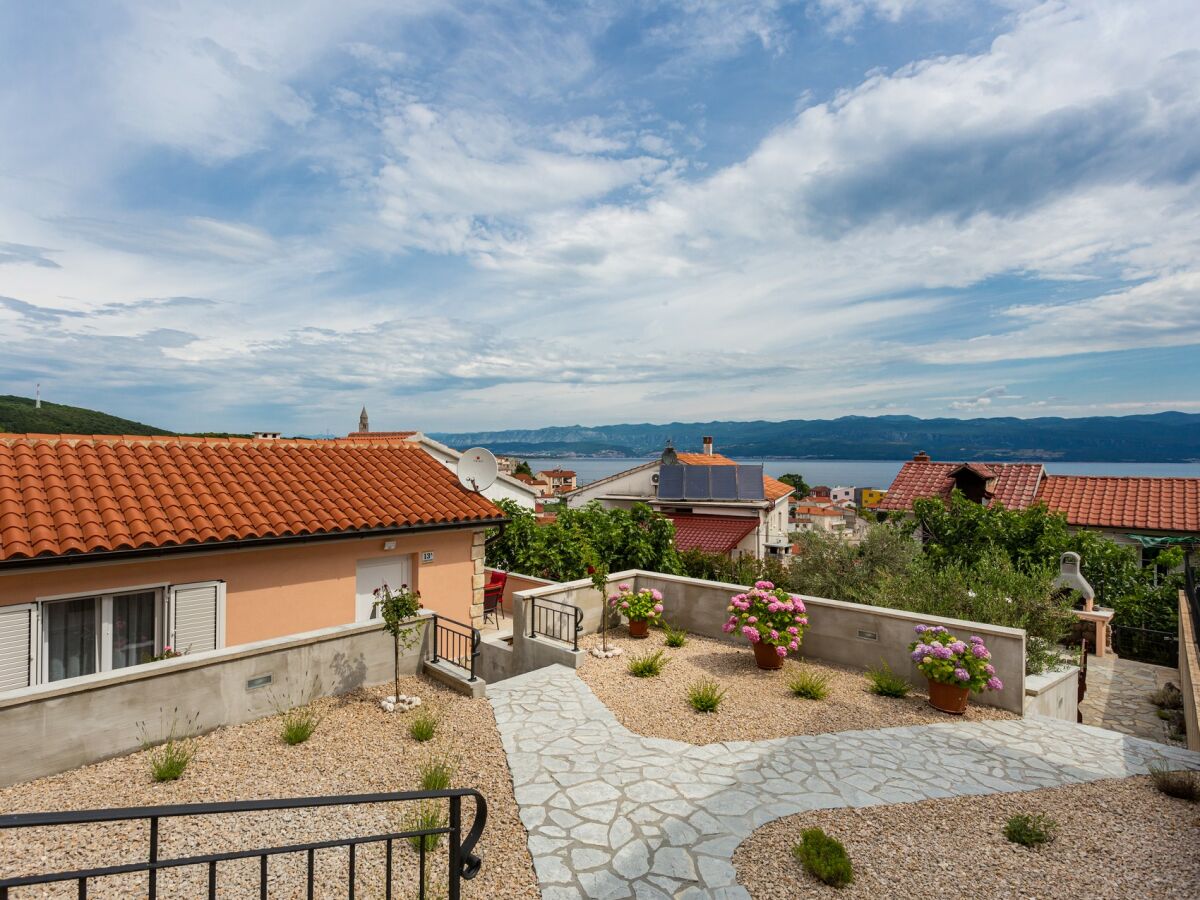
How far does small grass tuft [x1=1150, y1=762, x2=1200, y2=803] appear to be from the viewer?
6363 mm

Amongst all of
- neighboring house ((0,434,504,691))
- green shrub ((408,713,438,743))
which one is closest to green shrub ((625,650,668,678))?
green shrub ((408,713,438,743))

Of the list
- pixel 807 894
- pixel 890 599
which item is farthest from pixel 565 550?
pixel 807 894

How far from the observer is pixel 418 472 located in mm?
14172

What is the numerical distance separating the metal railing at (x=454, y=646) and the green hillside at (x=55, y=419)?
4522 cm

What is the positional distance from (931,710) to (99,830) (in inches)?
388

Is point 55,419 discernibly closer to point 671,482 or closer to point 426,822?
point 671,482

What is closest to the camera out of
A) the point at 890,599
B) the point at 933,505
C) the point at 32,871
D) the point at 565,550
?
the point at 32,871

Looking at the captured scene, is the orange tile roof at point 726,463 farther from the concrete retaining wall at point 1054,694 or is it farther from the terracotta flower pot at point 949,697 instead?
the terracotta flower pot at point 949,697

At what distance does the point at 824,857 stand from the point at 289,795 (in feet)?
16.8

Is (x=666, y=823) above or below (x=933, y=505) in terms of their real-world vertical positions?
below

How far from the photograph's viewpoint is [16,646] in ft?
25.6

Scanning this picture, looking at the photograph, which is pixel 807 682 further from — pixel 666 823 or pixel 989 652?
pixel 666 823

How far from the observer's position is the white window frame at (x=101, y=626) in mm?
7980

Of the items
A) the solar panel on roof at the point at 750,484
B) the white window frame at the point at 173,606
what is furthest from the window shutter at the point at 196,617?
the solar panel on roof at the point at 750,484
